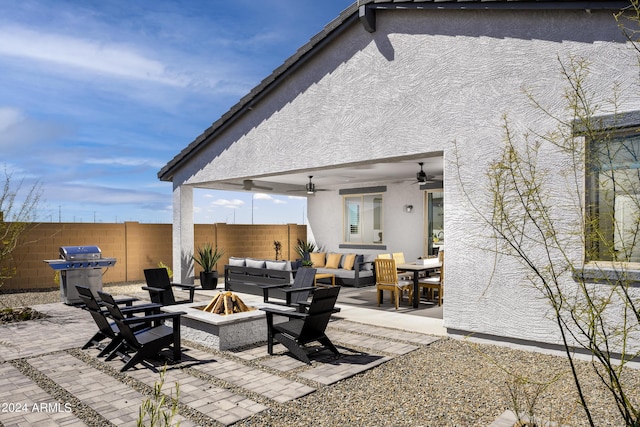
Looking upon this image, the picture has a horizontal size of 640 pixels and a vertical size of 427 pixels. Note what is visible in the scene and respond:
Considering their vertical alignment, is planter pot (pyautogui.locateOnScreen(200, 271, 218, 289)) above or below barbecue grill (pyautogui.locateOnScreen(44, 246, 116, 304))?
below

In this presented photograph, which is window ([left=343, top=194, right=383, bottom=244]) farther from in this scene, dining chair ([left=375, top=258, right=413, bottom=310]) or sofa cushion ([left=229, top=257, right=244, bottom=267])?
dining chair ([left=375, top=258, right=413, bottom=310])

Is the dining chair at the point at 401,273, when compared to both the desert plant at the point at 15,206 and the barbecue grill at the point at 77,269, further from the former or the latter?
the desert plant at the point at 15,206

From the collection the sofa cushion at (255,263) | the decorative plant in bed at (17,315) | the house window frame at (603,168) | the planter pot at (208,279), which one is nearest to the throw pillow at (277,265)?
the sofa cushion at (255,263)

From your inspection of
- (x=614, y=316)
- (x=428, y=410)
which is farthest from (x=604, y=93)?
(x=428, y=410)

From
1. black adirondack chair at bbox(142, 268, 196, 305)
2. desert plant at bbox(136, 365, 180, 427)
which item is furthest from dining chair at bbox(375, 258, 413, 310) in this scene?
desert plant at bbox(136, 365, 180, 427)

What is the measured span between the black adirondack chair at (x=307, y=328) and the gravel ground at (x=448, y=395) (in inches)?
35.0

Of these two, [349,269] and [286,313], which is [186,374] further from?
[349,269]

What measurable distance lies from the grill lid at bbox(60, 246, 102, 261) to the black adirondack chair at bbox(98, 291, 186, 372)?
5752 millimetres

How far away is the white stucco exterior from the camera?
5.57m

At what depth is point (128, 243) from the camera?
1446 centimetres

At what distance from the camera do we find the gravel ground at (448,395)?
376cm

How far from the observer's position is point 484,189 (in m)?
6.17

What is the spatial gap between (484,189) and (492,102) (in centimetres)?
128

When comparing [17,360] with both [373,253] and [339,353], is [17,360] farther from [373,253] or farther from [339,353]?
[373,253]
